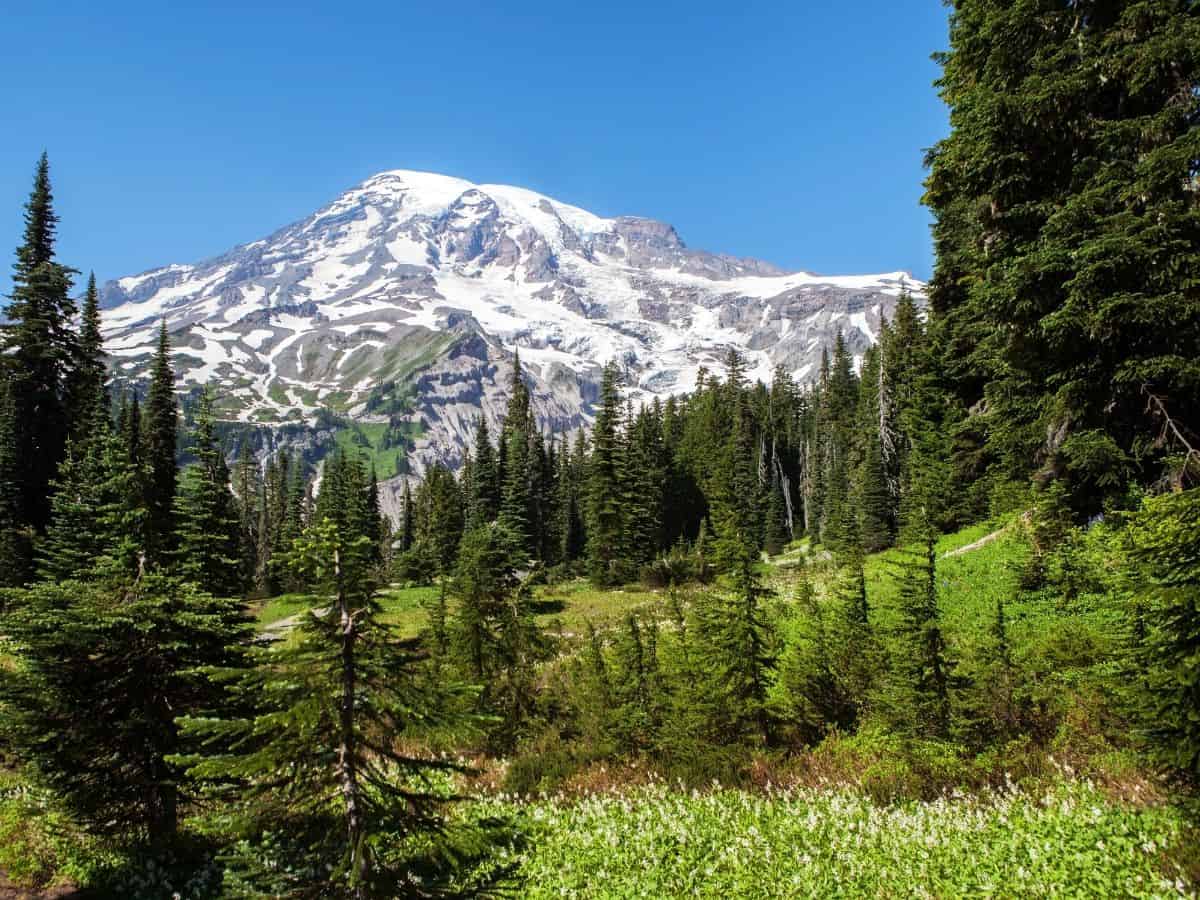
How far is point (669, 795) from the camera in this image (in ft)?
34.7

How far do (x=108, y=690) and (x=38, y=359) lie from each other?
4071 cm

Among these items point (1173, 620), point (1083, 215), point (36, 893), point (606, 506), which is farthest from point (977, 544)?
point (606, 506)

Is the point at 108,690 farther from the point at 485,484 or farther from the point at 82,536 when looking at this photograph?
the point at 485,484

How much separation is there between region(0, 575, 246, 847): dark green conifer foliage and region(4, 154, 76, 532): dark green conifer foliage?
37306 millimetres

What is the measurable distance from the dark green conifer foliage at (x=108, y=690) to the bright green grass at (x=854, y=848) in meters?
5.27

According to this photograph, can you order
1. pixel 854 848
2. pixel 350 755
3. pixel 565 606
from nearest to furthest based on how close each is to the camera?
pixel 350 755
pixel 854 848
pixel 565 606

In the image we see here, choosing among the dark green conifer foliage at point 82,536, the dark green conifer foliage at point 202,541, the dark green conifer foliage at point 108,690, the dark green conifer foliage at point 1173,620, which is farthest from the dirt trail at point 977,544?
the dark green conifer foliage at point 82,536

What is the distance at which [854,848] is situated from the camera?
26.4 ft

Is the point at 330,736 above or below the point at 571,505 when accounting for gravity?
below

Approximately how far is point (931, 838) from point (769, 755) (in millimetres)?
4085

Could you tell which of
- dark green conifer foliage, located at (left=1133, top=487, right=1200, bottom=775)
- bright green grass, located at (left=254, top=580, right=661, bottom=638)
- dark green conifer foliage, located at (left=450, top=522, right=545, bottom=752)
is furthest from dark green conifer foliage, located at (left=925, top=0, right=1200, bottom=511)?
bright green grass, located at (left=254, top=580, right=661, bottom=638)

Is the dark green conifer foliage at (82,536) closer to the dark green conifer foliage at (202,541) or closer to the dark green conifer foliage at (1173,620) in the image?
the dark green conifer foliage at (202,541)

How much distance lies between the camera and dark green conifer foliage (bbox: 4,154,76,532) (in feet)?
126

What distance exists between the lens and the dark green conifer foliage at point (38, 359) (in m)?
38.3
